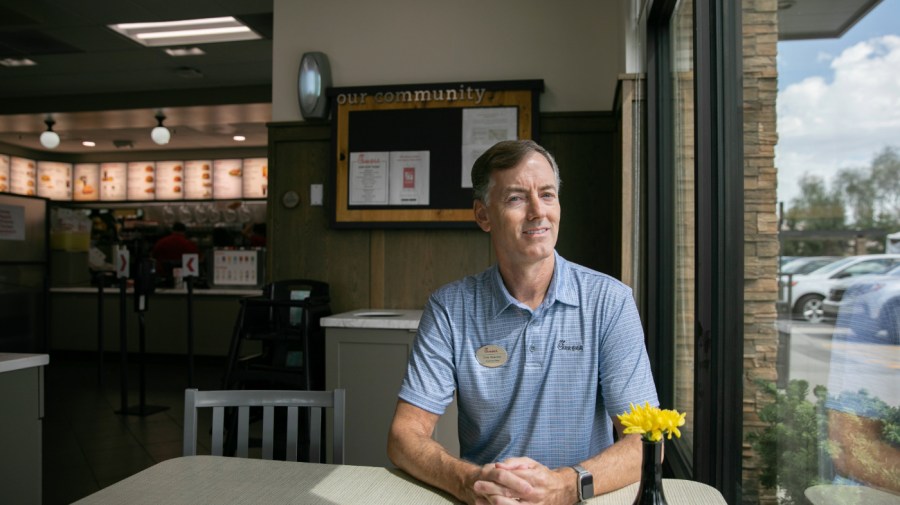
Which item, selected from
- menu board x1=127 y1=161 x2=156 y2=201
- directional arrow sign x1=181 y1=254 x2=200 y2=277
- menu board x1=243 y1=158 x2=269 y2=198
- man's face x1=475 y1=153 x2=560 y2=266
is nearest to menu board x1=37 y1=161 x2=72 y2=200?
menu board x1=127 y1=161 x2=156 y2=201

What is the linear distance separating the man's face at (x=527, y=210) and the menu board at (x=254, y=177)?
29.1ft

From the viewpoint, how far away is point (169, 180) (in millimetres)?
10477

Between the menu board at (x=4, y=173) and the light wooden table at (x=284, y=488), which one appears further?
the menu board at (x=4, y=173)

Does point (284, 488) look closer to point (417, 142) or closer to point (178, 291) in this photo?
point (417, 142)

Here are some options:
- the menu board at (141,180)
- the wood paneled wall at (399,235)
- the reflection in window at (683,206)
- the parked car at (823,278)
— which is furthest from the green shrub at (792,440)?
the menu board at (141,180)

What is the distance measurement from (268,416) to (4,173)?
412 inches

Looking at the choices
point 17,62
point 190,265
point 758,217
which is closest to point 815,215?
point 758,217

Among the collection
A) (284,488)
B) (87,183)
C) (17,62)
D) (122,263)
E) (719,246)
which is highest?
(17,62)

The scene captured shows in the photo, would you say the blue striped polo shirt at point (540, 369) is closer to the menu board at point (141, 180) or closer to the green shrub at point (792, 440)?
the green shrub at point (792, 440)

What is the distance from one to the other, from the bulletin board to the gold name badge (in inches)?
102

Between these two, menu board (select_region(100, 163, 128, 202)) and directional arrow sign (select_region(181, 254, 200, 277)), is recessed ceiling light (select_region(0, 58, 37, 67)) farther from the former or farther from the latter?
menu board (select_region(100, 163, 128, 202))

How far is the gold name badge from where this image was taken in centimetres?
161

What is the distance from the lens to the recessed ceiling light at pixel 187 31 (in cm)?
570

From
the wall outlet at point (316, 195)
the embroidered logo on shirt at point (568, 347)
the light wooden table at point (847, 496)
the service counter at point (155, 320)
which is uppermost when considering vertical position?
the wall outlet at point (316, 195)
